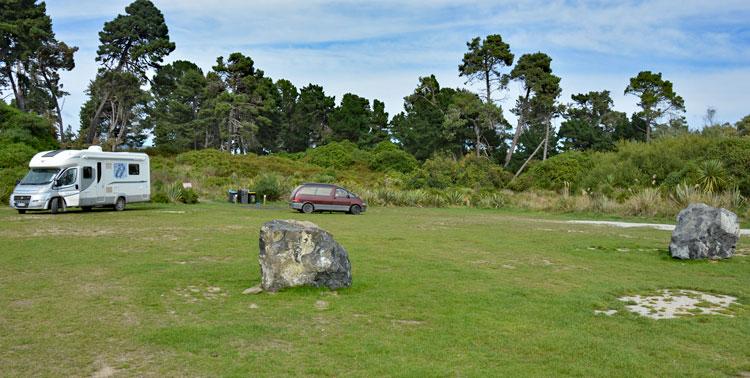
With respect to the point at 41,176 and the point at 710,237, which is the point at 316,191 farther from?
the point at 710,237

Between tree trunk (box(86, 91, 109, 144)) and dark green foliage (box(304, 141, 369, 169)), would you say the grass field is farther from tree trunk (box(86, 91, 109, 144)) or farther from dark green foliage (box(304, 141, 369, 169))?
tree trunk (box(86, 91, 109, 144))

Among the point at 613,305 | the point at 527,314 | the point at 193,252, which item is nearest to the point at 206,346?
the point at 527,314

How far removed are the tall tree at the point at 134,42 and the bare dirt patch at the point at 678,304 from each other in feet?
211

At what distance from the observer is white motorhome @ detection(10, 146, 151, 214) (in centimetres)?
2234

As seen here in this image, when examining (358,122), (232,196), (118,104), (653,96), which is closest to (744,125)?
(653,96)

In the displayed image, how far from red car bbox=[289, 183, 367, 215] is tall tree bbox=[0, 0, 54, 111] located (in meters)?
41.9

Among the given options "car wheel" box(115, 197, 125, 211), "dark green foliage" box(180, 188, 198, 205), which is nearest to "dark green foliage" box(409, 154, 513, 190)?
"dark green foliage" box(180, 188, 198, 205)

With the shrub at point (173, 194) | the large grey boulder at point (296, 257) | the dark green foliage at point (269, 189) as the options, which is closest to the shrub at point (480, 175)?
the dark green foliage at point (269, 189)

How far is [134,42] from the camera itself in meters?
66.9

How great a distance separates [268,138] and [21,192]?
6123 cm

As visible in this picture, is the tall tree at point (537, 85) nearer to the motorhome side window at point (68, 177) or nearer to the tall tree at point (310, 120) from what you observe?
the tall tree at point (310, 120)

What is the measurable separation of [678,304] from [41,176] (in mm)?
22499

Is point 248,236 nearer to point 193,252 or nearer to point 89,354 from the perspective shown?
point 193,252

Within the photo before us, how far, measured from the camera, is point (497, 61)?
209 ft
